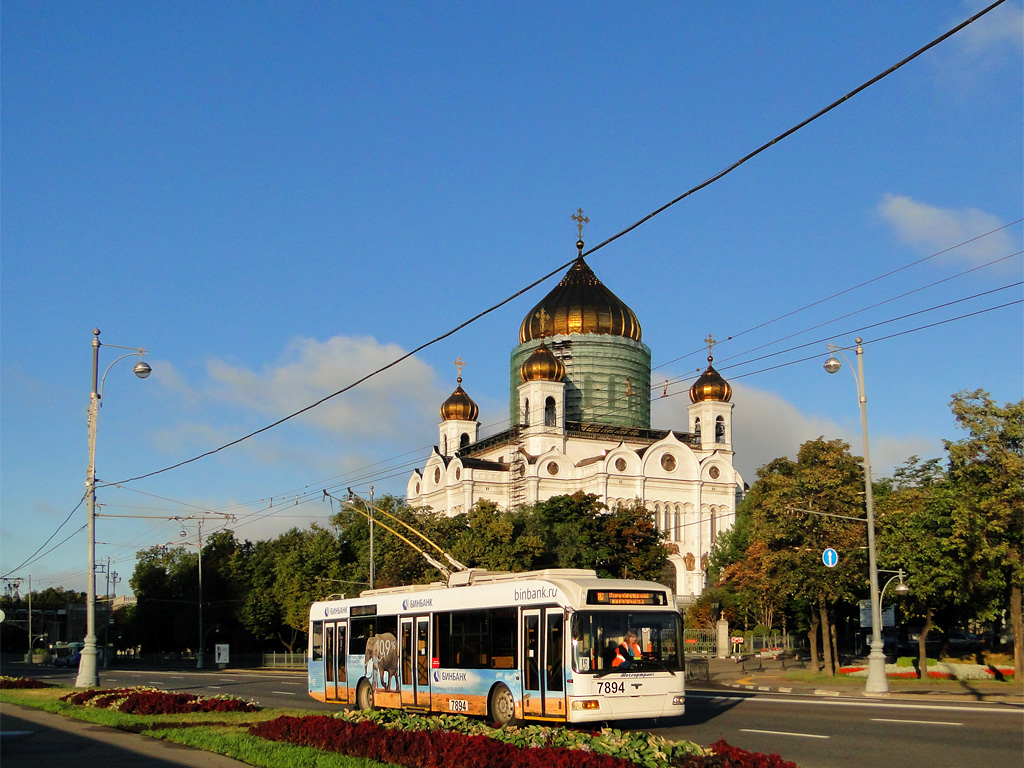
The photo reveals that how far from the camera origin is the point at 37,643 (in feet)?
449

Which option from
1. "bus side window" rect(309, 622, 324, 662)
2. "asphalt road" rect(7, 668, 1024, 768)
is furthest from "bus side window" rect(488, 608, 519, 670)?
"bus side window" rect(309, 622, 324, 662)

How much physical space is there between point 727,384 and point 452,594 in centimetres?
7080

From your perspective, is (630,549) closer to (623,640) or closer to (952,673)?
(952,673)

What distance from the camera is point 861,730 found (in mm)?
17531

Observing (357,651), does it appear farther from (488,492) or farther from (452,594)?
(488,492)

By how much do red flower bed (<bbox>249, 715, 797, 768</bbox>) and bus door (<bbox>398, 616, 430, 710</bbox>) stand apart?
4680 millimetres

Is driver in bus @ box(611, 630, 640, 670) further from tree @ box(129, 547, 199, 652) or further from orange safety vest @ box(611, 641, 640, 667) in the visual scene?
tree @ box(129, 547, 199, 652)

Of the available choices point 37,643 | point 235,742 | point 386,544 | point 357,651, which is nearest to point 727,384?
point 386,544

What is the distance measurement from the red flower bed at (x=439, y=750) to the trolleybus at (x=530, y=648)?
11.5 ft

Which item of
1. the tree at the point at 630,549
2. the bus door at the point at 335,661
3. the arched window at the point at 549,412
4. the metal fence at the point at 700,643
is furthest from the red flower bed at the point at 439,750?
the arched window at the point at 549,412

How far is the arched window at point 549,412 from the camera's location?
8175cm

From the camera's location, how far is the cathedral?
263ft

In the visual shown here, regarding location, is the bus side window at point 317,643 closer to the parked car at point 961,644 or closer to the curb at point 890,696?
A: the curb at point 890,696

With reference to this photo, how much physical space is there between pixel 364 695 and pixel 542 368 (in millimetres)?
58263
